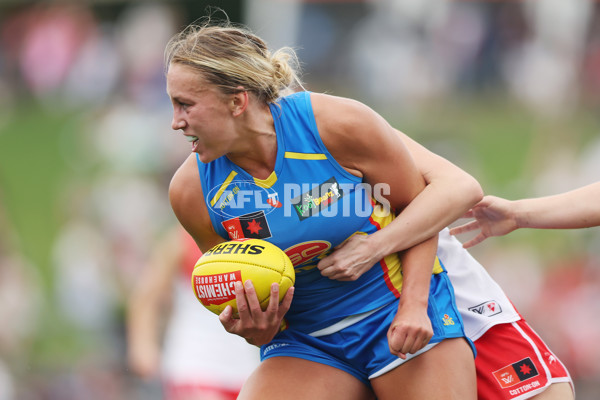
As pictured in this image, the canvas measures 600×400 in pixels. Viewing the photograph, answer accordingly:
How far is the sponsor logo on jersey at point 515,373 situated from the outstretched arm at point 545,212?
63 centimetres

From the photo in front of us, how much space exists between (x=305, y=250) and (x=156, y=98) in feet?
36.2

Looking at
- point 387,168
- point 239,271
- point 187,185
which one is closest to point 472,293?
point 387,168

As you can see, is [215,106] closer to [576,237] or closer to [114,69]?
[576,237]

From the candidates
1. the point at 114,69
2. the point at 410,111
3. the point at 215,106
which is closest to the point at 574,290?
the point at 410,111

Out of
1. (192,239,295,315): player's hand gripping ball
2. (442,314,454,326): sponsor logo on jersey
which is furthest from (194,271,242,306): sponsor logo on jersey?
(442,314,454,326): sponsor logo on jersey

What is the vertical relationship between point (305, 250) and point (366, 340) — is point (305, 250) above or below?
above

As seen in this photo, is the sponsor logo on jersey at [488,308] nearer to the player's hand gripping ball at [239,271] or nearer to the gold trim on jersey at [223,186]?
the player's hand gripping ball at [239,271]

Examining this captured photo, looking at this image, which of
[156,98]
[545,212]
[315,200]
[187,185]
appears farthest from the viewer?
[156,98]

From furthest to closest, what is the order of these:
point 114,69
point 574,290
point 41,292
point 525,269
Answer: point 114,69, point 41,292, point 525,269, point 574,290

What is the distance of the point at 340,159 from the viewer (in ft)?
10.8

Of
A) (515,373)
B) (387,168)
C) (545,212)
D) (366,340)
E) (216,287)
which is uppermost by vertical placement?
(387,168)

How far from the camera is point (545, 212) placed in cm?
386

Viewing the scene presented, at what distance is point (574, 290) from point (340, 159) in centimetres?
753

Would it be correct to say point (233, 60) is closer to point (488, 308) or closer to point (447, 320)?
point (447, 320)
